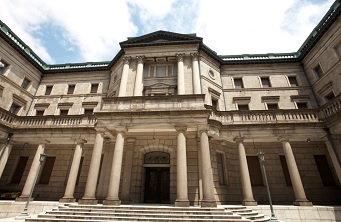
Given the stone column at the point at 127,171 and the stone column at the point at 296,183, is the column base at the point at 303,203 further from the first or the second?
the stone column at the point at 127,171

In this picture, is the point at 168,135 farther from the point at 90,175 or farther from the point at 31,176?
the point at 31,176

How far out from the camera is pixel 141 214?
940cm

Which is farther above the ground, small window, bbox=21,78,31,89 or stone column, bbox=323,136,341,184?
small window, bbox=21,78,31,89

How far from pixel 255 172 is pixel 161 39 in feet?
51.2

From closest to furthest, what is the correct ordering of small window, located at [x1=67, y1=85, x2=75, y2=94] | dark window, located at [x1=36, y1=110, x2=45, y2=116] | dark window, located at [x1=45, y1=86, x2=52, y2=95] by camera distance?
dark window, located at [x1=36, y1=110, x2=45, y2=116] → small window, located at [x1=67, y1=85, x2=75, y2=94] → dark window, located at [x1=45, y1=86, x2=52, y2=95]

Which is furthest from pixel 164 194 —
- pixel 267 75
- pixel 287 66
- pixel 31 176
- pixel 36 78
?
pixel 36 78

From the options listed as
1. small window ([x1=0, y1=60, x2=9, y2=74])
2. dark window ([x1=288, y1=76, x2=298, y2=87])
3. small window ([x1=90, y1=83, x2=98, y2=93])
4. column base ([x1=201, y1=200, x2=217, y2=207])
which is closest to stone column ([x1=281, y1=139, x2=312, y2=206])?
column base ([x1=201, y1=200, x2=217, y2=207])

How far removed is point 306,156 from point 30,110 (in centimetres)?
2813

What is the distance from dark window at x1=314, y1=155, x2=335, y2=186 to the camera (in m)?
15.3

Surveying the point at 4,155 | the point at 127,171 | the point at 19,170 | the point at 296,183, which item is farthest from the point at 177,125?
the point at 19,170

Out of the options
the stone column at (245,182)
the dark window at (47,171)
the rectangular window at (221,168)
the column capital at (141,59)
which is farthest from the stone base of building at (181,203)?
the dark window at (47,171)

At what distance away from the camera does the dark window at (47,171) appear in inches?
677

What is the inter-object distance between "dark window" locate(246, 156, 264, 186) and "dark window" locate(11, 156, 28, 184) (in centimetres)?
2147

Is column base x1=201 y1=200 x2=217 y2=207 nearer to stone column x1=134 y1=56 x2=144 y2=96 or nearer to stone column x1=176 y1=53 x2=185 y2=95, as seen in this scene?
stone column x1=176 y1=53 x2=185 y2=95
